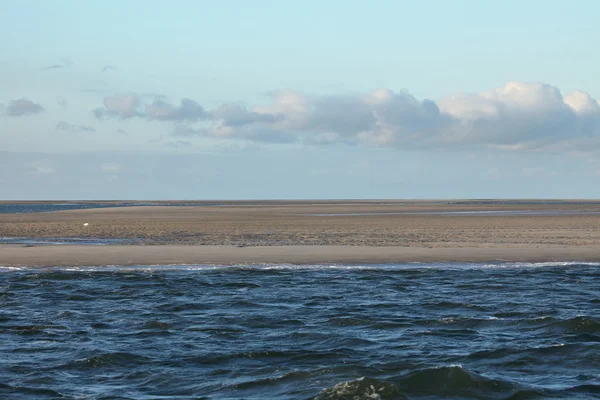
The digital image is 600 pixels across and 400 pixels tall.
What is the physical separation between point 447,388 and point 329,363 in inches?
103

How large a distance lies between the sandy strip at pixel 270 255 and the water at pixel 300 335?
3.86 m

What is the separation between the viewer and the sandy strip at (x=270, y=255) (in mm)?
33000

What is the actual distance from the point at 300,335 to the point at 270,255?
1714 cm

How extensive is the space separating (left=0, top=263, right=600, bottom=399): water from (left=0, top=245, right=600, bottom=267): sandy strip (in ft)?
12.7

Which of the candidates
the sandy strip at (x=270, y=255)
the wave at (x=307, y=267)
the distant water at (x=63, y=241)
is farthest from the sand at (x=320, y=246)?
the distant water at (x=63, y=241)

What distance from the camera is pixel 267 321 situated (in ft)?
65.2

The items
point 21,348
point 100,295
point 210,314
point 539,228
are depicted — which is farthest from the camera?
point 539,228

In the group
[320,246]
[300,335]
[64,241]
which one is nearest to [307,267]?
[320,246]

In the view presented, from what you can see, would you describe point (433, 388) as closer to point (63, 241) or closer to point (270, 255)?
point (270, 255)

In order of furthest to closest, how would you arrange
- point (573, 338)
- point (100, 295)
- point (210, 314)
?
point (100, 295) < point (210, 314) < point (573, 338)

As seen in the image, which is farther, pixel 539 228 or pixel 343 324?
pixel 539 228

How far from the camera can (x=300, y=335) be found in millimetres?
18016

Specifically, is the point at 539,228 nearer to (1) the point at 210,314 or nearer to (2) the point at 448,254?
(2) the point at 448,254

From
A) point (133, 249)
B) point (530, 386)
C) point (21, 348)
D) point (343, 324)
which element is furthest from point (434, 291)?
point (133, 249)
